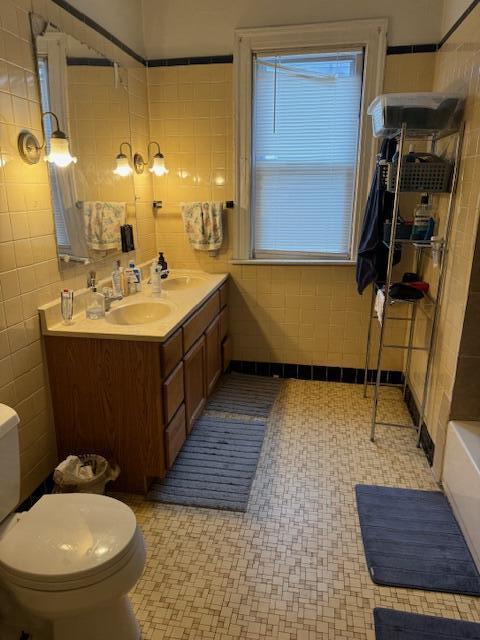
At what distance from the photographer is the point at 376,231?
103 inches

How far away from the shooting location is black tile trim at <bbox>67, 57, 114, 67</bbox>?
2.11 m

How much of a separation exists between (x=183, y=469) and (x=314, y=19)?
9.30 feet

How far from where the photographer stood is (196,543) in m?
1.83

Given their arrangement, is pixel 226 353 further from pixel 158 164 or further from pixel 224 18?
pixel 224 18

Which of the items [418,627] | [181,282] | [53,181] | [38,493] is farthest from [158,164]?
[418,627]

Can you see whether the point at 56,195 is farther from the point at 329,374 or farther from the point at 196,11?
the point at 329,374

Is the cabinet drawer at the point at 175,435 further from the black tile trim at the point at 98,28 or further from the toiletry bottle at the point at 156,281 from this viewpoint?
the black tile trim at the point at 98,28

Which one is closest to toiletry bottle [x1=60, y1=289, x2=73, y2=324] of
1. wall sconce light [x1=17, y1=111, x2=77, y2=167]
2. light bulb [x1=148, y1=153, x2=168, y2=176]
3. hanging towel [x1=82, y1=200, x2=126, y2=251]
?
hanging towel [x1=82, y1=200, x2=126, y2=251]

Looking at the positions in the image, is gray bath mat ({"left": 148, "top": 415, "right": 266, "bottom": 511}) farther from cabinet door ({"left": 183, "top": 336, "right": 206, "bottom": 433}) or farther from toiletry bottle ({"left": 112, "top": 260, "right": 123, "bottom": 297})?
toiletry bottle ({"left": 112, "top": 260, "right": 123, "bottom": 297})

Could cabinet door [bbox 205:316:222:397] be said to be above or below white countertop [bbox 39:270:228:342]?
below

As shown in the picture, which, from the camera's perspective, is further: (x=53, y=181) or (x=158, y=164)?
(x=158, y=164)

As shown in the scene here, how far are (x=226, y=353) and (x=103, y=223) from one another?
4.29ft

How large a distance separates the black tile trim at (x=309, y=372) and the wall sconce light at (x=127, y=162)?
161 centimetres

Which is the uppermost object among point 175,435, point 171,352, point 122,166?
point 122,166
